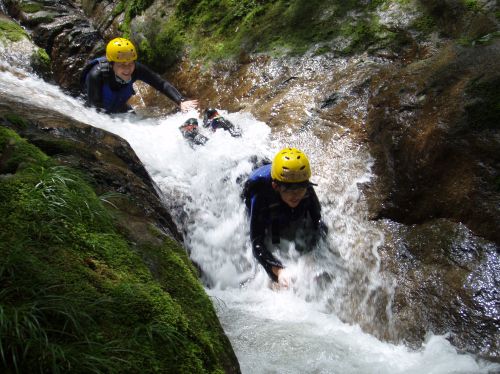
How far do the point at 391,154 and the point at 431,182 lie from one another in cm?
64

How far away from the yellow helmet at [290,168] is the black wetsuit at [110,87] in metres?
2.93

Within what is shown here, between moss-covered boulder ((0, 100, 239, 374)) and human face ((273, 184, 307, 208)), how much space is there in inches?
74.9

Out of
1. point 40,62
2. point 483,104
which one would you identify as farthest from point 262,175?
point 40,62

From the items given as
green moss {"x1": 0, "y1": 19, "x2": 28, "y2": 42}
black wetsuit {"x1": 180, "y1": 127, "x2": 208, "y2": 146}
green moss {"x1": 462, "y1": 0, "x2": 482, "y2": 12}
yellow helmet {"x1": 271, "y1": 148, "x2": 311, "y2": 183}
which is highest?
green moss {"x1": 462, "y1": 0, "x2": 482, "y2": 12}

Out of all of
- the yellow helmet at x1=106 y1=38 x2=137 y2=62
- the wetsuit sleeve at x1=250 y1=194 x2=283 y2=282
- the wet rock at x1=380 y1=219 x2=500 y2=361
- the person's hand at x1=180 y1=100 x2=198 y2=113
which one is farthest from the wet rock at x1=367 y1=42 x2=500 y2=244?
the yellow helmet at x1=106 y1=38 x2=137 y2=62

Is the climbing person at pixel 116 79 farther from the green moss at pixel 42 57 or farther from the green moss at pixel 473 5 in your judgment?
the green moss at pixel 473 5

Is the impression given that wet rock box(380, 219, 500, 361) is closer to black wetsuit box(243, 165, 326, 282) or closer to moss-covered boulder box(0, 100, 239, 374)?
black wetsuit box(243, 165, 326, 282)

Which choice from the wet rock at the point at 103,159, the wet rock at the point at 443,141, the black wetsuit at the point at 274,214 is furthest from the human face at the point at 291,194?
the wet rock at the point at 103,159

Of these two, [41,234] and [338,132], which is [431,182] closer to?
[338,132]

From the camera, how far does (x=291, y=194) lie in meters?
4.91

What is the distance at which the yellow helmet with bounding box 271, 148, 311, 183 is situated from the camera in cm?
479

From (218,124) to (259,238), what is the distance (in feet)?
8.17

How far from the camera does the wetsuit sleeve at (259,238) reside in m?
4.74

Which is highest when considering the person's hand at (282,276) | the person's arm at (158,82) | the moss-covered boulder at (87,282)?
the moss-covered boulder at (87,282)
